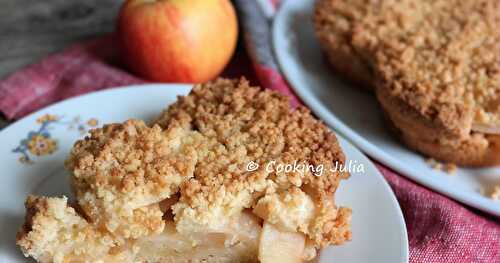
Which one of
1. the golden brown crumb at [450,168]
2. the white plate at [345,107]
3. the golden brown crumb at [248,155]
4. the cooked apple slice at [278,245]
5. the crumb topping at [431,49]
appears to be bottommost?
the golden brown crumb at [450,168]

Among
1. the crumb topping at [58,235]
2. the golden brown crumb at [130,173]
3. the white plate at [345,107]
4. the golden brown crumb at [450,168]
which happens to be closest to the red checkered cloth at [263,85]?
the white plate at [345,107]

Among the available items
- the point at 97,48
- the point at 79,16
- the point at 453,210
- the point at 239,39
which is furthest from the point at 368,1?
the point at 79,16

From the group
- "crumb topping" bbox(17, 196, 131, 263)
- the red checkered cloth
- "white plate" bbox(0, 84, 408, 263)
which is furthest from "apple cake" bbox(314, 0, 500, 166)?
"crumb topping" bbox(17, 196, 131, 263)

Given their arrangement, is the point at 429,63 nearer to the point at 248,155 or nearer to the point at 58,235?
the point at 248,155

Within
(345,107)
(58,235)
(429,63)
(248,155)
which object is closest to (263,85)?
(345,107)

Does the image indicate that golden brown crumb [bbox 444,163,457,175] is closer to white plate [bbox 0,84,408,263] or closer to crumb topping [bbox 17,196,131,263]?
white plate [bbox 0,84,408,263]

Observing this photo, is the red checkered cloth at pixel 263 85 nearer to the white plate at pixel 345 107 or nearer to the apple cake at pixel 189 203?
the white plate at pixel 345 107
